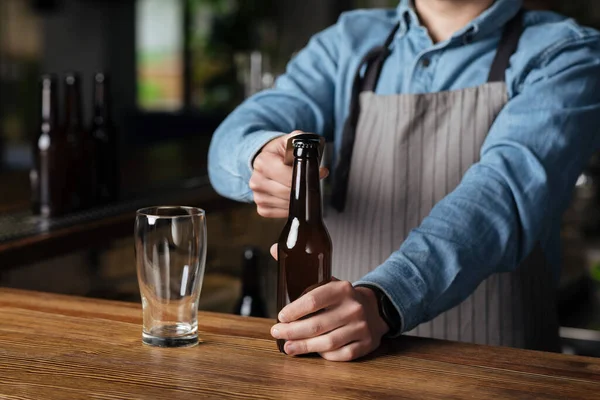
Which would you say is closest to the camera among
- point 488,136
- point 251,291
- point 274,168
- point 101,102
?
point 274,168

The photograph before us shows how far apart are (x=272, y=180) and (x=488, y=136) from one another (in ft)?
1.32

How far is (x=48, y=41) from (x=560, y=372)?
7.27 meters

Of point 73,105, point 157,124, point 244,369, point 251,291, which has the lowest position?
point 157,124

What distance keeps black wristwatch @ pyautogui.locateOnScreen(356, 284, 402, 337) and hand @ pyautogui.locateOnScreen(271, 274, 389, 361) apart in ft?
0.17

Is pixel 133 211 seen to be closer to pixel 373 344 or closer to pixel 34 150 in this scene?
pixel 34 150

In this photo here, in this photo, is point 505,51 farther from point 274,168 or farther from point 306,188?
point 306,188

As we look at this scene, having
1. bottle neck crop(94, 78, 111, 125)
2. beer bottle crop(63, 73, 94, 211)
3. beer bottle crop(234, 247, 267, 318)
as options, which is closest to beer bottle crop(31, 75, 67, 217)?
beer bottle crop(63, 73, 94, 211)

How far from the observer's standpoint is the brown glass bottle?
1004mm

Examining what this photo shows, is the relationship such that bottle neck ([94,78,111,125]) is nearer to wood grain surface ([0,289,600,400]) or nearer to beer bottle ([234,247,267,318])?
beer bottle ([234,247,267,318])

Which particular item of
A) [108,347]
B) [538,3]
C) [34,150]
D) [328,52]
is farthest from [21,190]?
[538,3]

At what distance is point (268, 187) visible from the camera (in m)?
1.24

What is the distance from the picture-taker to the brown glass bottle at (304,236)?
→ 100cm

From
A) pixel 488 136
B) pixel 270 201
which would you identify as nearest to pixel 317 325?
pixel 270 201

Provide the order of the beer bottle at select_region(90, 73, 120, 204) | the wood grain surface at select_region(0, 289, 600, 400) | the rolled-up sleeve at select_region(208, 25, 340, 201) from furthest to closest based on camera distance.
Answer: the beer bottle at select_region(90, 73, 120, 204) → the rolled-up sleeve at select_region(208, 25, 340, 201) → the wood grain surface at select_region(0, 289, 600, 400)
